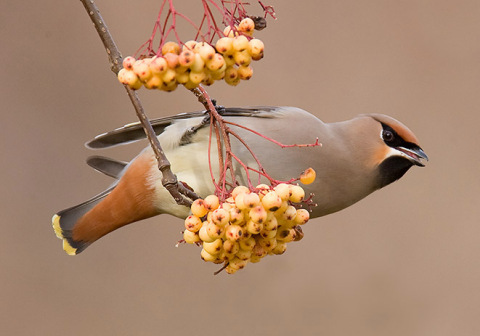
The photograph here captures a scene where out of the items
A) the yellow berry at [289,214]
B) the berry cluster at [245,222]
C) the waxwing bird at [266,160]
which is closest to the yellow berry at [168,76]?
the berry cluster at [245,222]

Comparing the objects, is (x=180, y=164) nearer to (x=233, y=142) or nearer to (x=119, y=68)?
(x=233, y=142)

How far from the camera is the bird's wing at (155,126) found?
246cm

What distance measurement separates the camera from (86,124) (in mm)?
3479

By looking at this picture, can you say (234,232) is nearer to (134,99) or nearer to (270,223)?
(270,223)

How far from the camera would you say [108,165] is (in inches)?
104

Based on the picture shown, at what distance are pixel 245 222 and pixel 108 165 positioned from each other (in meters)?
1.21

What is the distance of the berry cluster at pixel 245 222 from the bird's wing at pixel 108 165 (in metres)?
1.06

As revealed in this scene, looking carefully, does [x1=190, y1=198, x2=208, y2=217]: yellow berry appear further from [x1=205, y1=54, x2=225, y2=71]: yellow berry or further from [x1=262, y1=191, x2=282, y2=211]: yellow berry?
[x1=205, y1=54, x2=225, y2=71]: yellow berry

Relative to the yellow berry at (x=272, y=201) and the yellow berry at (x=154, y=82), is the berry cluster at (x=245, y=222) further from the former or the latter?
the yellow berry at (x=154, y=82)

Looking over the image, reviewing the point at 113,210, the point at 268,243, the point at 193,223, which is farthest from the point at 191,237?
the point at 113,210

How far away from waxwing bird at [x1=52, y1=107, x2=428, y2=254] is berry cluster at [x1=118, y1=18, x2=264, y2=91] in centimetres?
84

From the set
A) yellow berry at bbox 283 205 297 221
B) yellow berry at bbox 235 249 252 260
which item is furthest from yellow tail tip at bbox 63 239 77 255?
yellow berry at bbox 283 205 297 221

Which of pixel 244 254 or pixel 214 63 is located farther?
pixel 244 254

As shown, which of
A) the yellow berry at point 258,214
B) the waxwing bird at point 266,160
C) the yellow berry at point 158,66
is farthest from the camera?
the waxwing bird at point 266,160
